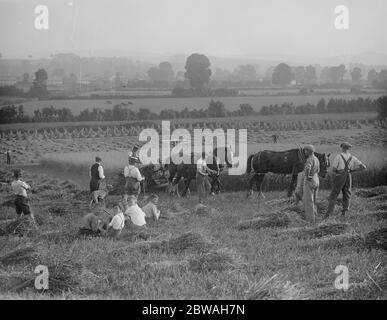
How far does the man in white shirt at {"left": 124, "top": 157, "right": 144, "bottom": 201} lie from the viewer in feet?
36.8

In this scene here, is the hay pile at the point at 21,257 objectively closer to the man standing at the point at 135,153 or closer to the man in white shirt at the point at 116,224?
the man in white shirt at the point at 116,224

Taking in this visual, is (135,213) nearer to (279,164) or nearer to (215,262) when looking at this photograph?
(215,262)

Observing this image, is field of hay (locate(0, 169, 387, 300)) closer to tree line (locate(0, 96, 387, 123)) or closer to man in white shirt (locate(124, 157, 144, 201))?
man in white shirt (locate(124, 157, 144, 201))

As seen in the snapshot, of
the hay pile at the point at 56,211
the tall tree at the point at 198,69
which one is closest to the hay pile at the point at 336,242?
the tall tree at the point at 198,69

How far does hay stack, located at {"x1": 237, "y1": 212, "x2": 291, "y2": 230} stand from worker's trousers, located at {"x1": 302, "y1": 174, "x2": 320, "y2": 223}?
352 mm

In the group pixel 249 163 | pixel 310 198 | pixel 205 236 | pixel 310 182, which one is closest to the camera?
pixel 205 236

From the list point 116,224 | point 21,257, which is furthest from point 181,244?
point 21,257

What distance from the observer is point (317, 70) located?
1176cm

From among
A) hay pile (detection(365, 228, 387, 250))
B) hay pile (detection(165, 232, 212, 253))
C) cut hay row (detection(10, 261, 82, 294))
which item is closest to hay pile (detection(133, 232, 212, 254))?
hay pile (detection(165, 232, 212, 253))

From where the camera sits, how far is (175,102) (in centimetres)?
1161

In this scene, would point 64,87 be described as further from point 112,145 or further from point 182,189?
point 182,189

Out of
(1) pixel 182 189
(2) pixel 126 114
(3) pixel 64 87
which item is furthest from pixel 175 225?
(3) pixel 64 87

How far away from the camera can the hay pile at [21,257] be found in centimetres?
936

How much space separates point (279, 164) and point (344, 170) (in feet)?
5.02
